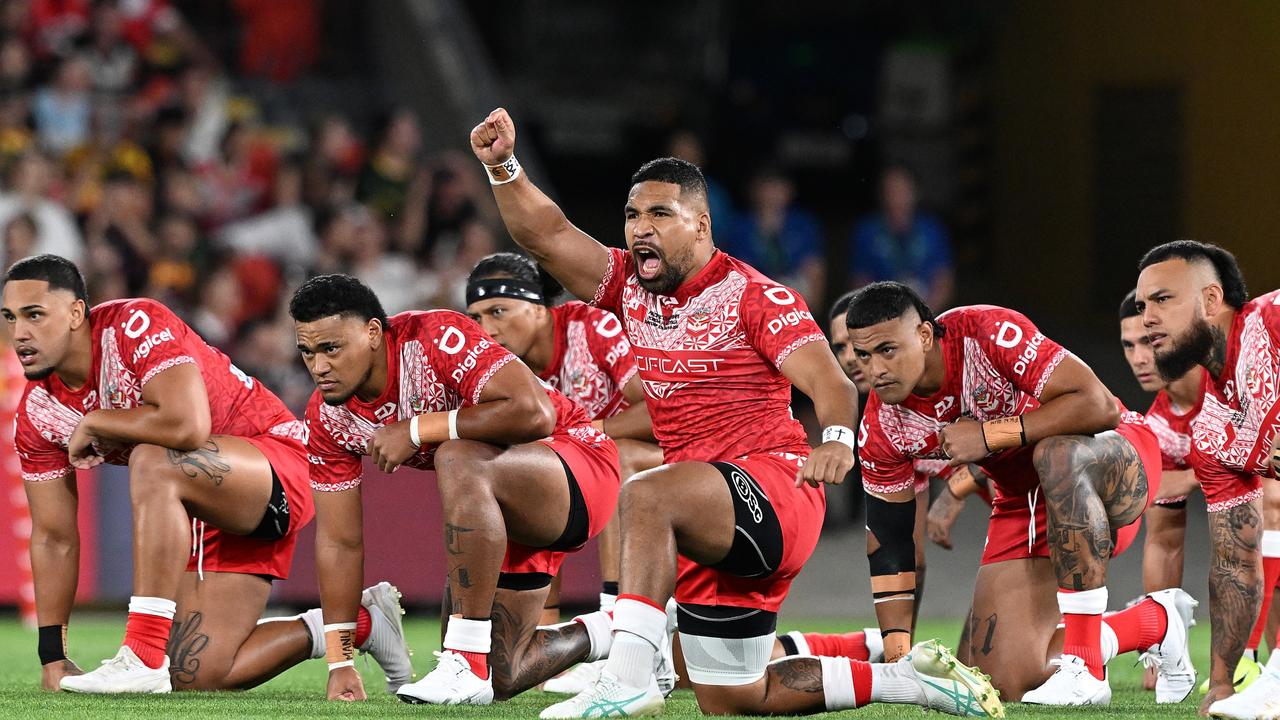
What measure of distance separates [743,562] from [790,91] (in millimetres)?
12791

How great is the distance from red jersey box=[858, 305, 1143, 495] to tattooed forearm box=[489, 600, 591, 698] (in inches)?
56.1

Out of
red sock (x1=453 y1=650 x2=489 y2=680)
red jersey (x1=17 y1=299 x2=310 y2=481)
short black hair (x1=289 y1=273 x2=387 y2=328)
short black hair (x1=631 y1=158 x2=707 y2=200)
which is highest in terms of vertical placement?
short black hair (x1=631 y1=158 x2=707 y2=200)

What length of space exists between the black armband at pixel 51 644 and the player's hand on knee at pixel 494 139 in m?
2.61

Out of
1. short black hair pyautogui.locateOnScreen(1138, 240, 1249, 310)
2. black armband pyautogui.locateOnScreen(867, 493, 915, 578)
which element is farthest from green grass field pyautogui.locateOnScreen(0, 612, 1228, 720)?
short black hair pyautogui.locateOnScreen(1138, 240, 1249, 310)

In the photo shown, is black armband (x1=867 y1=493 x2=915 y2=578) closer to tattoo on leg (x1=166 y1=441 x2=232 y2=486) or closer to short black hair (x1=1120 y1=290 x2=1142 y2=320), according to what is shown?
short black hair (x1=1120 y1=290 x2=1142 y2=320)

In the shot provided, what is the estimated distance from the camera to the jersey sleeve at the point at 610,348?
829 cm

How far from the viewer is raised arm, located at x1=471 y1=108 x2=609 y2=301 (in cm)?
648

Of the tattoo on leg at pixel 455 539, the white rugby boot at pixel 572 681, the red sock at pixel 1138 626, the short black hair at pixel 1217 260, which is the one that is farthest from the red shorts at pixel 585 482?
the short black hair at pixel 1217 260

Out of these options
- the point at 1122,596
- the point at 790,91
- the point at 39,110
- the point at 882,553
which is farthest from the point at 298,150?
the point at 882,553

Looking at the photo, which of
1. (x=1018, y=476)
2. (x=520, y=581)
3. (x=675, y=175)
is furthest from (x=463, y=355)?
(x=1018, y=476)

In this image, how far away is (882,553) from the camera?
7.21 m

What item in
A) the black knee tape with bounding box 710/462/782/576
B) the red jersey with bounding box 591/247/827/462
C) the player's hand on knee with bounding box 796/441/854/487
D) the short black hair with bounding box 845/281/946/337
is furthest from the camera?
the short black hair with bounding box 845/281/946/337

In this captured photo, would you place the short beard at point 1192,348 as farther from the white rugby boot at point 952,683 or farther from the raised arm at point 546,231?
the raised arm at point 546,231

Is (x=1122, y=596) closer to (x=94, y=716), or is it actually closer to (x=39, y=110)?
(x=94, y=716)
